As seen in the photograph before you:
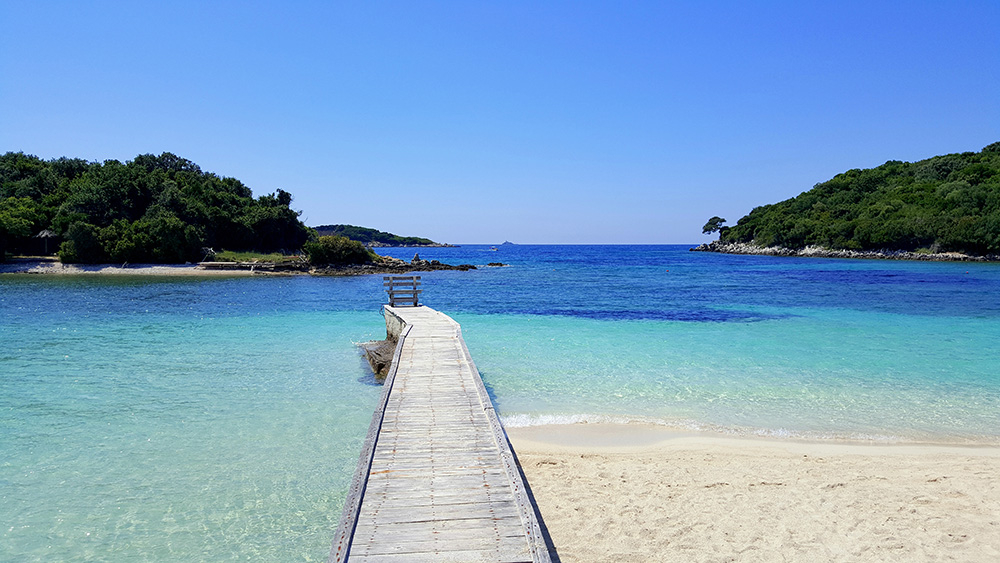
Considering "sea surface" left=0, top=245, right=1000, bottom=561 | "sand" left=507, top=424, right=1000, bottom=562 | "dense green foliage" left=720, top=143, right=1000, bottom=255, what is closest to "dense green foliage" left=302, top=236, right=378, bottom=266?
"sea surface" left=0, top=245, right=1000, bottom=561

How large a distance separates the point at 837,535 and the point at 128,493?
906cm

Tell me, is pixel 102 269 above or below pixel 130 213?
below

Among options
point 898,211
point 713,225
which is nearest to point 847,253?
point 898,211

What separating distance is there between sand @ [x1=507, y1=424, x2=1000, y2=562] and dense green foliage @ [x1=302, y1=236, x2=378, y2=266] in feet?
179

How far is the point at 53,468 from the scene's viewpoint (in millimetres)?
7953

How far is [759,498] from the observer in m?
6.85

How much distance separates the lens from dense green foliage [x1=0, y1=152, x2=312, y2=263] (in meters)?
53.5

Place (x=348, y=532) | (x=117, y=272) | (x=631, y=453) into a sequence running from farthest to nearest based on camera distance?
(x=117, y=272) < (x=631, y=453) < (x=348, y=532)

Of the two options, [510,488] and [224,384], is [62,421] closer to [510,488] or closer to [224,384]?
[224,384]

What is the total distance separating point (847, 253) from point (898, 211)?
11.0 meters

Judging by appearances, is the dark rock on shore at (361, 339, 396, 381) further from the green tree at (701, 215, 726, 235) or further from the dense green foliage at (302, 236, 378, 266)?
the green tree at (701, 215, 726, 235)

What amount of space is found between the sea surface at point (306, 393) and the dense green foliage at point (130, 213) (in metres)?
30.8

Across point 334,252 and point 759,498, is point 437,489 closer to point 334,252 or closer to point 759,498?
point 759,498

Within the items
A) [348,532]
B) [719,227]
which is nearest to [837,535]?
[348,532]
